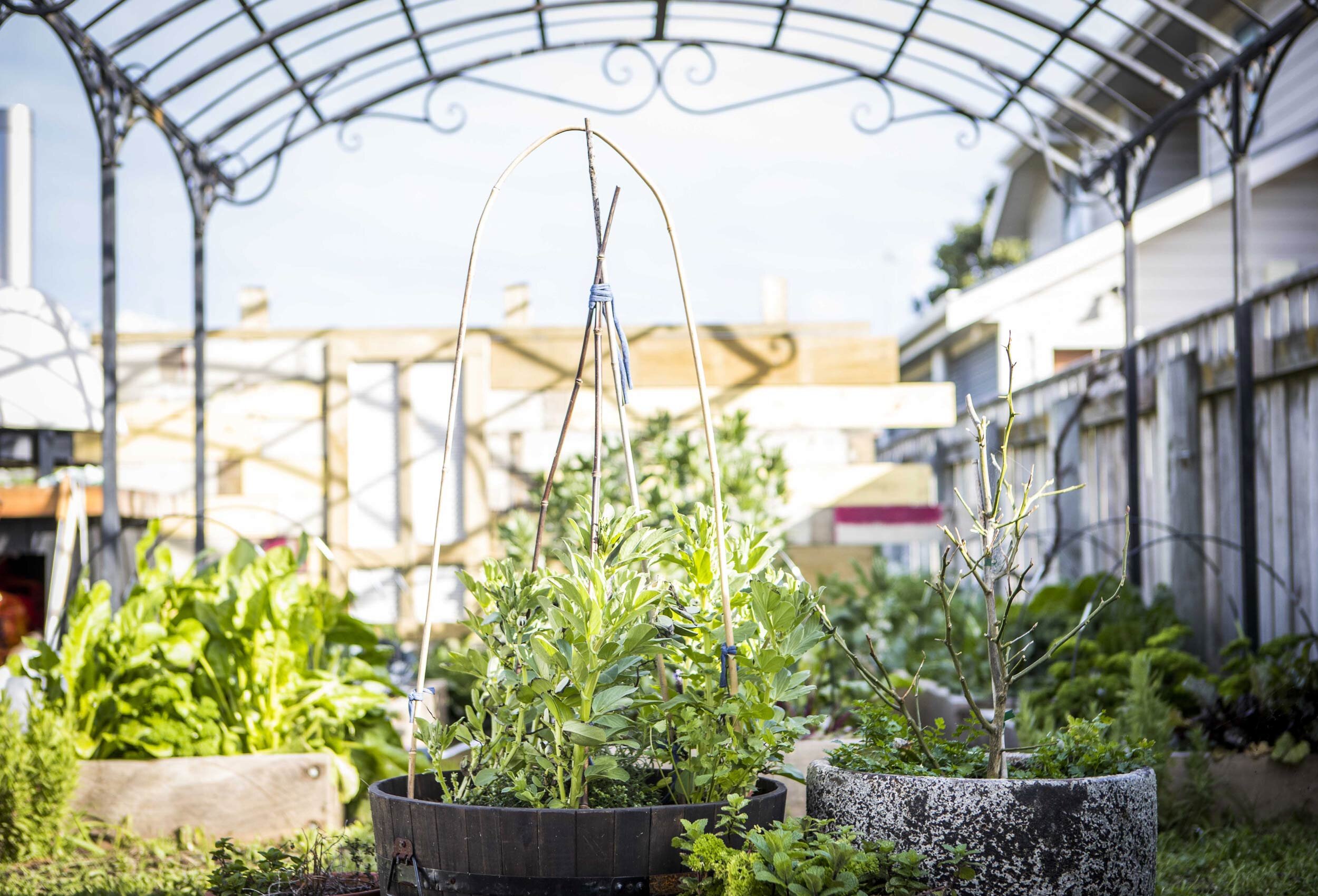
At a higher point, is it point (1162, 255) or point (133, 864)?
point (1162, 255)

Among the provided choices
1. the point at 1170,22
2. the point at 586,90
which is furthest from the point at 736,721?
the point at 1170,22

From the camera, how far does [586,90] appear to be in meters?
4.74

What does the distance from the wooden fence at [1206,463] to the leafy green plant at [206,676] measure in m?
1.92

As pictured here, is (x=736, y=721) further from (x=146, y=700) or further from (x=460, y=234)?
(x=460, y=234)

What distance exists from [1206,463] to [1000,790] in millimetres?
3432

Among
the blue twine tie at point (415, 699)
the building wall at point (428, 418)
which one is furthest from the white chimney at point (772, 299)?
the blue twine tie at point (415, 699)

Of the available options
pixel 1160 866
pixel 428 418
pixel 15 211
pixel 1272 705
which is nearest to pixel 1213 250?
pixel 428 418

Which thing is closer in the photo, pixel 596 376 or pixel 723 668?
pixel 723 668

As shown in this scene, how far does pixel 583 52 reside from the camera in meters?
4.72

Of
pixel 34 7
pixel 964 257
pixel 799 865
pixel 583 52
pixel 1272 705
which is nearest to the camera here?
pixel 799 865

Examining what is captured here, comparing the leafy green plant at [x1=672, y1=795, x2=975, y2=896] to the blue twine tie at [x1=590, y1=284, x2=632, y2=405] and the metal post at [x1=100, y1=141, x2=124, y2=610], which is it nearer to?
the blue twine tie at [x1=590, y1=284, x2=632, y2=405]

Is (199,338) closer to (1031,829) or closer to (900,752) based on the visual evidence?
(900,752)

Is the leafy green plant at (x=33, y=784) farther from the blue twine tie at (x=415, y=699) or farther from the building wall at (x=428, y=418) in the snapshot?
the building wall at (x=428, y=418)

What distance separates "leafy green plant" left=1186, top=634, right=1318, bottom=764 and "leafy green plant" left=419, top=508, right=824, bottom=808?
6.41ft
